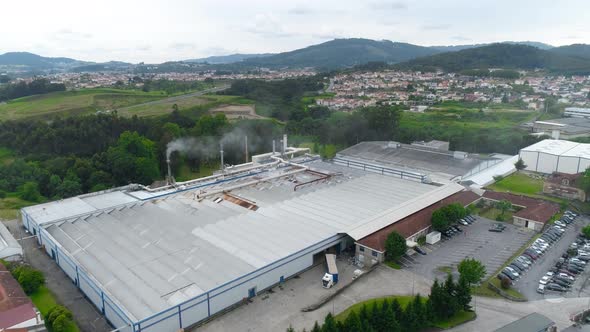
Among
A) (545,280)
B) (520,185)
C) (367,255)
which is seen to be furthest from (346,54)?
(545,280)

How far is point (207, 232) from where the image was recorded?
1455 cm

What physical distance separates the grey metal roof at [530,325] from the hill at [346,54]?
146522mm

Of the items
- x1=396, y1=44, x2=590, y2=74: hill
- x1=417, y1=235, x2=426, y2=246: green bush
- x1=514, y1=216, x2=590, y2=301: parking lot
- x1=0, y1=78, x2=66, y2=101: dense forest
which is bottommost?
x1=514, y1=216, x2=590, y2=301: parking lot

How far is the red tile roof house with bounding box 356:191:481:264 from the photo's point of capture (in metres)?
14.5

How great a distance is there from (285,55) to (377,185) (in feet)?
571

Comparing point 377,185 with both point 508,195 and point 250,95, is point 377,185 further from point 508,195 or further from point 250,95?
point 250,95

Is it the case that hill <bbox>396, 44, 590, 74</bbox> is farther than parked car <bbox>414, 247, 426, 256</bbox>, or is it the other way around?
hill <bbox>396, 44, 590, 74</bbox>

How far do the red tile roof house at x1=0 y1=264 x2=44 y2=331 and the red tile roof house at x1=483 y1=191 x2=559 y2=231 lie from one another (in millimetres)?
18967

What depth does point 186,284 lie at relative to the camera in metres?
11.4

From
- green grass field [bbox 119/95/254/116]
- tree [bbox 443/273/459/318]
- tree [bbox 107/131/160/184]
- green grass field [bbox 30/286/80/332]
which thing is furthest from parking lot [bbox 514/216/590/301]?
green grass field [bbox 119/95/254/116]

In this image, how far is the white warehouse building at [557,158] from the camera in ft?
82.3

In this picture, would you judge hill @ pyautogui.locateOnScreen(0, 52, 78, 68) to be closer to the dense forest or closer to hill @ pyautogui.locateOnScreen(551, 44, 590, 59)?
the dense forest

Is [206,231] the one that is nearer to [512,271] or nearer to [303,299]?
[303,299]

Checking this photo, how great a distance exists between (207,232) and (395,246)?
22.6 feet
